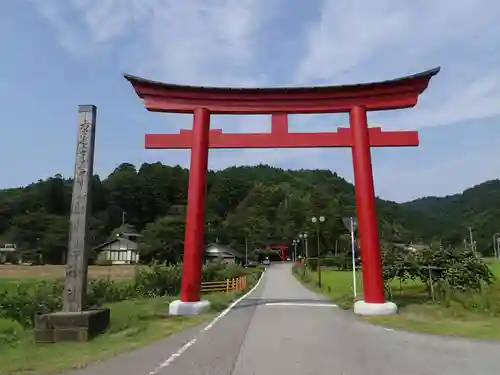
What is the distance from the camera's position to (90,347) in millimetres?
8562

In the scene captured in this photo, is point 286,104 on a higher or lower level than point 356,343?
higher

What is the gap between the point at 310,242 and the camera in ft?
277

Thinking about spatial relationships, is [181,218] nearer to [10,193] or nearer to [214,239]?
[214,239]

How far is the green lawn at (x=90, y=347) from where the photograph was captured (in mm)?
7051

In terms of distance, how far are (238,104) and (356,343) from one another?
9.18 meters

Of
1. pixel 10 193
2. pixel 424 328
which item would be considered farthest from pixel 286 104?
pixel 10 193

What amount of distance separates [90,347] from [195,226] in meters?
6.47

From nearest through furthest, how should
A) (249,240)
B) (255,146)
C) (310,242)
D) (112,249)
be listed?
(255,146) → (112,249) → (310,242) → (249,240)

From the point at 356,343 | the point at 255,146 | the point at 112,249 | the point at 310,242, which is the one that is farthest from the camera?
the point at 310,242

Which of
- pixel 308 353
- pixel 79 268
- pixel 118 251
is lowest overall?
pixel 308 353

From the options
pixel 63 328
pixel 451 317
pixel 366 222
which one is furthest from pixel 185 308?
pixel 451 317

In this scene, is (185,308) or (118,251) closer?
(185,308)

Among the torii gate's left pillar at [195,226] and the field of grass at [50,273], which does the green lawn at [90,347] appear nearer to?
the torii gate's left pillar at [195,226]

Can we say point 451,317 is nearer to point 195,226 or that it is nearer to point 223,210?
point 195,226
